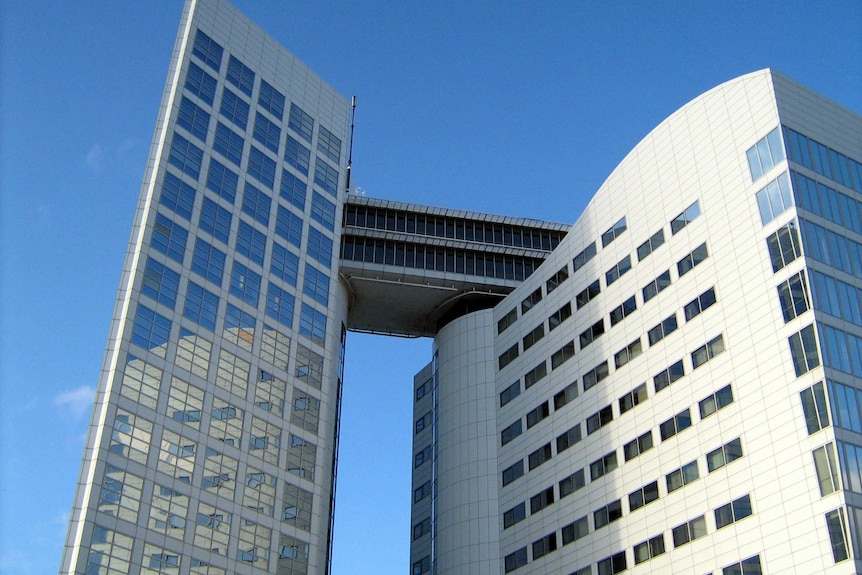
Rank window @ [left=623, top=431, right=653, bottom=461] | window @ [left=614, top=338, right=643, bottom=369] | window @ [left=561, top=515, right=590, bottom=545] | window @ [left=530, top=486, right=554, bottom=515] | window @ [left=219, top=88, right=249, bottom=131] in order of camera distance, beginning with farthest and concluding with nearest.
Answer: window @ [left=219, top=88, right=249, bottom=131], window @ [left=530, top=486, right=554, bottom=515], window @ [left=614, top=338, right=643, bottom=369], window @ [left=561, top=515, right=590, bottom=545], window @ [left=623, top=431, right=653, bottom=461]

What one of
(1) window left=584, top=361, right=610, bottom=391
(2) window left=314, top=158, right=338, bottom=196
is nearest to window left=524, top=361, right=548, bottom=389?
(1) window left=584, top=361, right=610, bottom=391

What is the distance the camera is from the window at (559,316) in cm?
7906

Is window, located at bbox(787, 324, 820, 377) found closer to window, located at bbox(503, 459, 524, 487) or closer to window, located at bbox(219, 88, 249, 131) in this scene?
window, located at bbox(503, 459, 524, 487)

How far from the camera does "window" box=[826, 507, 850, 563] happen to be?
161 feet

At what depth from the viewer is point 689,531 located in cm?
6047

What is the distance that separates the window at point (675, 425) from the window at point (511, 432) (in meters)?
17.5

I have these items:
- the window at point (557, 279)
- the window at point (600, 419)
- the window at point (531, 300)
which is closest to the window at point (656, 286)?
the window at point (600, 419)

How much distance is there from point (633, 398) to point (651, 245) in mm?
11436

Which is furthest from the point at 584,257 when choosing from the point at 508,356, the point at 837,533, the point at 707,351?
the point at 837,533

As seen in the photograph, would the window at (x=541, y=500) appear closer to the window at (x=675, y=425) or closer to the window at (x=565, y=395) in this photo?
the window at (x=565, y=395)

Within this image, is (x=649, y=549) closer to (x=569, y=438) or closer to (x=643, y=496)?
(x=643, y=496)

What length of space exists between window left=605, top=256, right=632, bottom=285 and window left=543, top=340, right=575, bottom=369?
603 cm

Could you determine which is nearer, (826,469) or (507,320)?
(826,469)

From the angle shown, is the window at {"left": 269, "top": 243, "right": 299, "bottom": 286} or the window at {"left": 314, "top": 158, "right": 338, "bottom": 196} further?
the window at {"left": 314, "top": 158, "right": 338, "bottom": 196}
